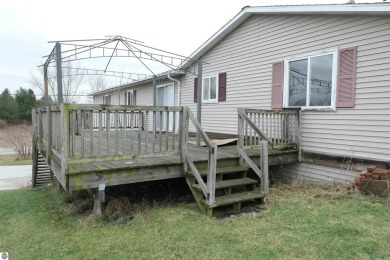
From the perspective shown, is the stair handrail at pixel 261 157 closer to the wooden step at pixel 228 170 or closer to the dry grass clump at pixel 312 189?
the wooden step at pixel 228 170

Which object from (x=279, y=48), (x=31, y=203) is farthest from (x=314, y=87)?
(x=31, y=203)

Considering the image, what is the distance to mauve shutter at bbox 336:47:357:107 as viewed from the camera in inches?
221

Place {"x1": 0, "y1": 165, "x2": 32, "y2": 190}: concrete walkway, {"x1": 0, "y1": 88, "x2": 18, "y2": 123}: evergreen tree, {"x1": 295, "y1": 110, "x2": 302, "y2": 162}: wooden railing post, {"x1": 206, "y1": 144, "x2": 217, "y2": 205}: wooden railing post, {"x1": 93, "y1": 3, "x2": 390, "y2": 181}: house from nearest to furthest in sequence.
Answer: {"x1": 206, "y1": 144, "x2": 217, "y2": 205}: wooden railing post < {"x1": 93, "y1": 3, "x2": 390, "y2": 181}: house < {"x1": 295, "y1": 110, "x2": 302, "y2": 162}: wooden railing post < {"x1": 0, "y1": 165, "x2": 32, "y2": 190}: concrete walkway < {"x1": 0, "y1": 88, "x2": 18, "y2": 123}: evergreen tree

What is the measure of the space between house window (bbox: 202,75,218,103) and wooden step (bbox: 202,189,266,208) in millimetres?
5096

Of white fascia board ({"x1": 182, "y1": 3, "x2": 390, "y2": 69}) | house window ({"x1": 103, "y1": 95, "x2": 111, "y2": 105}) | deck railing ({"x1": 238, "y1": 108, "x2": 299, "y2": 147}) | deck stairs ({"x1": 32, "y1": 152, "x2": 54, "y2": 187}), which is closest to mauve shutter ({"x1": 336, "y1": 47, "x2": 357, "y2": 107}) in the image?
white fascia board ({"x1": 182, "y1": 3, "x2": 390, "y2": 69})

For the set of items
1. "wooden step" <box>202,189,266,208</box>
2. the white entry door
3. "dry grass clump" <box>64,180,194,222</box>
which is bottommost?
"dry grass clump" <box>64,180,194,222</box>

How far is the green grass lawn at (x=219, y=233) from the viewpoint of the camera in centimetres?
321

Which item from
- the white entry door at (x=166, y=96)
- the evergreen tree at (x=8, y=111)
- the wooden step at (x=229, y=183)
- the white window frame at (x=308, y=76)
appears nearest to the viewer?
the wooden step at (x=229, y=183)

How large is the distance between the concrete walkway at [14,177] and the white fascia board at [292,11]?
7798mm

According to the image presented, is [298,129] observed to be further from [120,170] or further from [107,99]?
[107,99]

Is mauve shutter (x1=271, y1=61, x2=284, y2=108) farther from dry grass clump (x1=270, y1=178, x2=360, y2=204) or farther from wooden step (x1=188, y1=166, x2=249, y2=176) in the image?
wooden step (x1=188, y1=166, x2=249, y2=176)

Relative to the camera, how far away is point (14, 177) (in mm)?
12234

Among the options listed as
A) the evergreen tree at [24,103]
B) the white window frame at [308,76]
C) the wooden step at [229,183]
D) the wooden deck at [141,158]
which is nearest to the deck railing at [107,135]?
the wooden deck at [141,158]

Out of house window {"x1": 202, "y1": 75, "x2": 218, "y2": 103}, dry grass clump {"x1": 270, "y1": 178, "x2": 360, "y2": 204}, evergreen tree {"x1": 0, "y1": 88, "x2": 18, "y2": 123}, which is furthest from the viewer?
evergreen tree {"x1": 0, "y1": 88, "x2": 18, "y2": 123}
